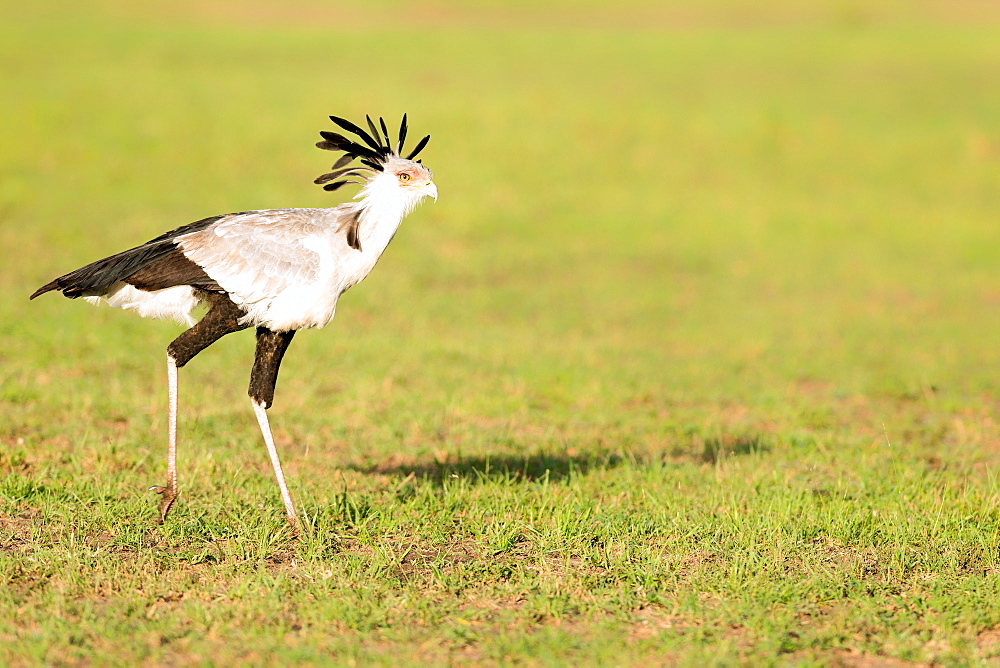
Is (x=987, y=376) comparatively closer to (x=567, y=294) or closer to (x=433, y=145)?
(x=567, y=294)

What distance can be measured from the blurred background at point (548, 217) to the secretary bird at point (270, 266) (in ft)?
4.94

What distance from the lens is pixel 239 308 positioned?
16.8ft

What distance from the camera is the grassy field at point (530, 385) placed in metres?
4.35

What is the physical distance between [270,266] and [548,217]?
10934mm

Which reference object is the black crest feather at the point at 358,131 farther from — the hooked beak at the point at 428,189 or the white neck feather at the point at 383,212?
the hooked beak at the point at 428,189

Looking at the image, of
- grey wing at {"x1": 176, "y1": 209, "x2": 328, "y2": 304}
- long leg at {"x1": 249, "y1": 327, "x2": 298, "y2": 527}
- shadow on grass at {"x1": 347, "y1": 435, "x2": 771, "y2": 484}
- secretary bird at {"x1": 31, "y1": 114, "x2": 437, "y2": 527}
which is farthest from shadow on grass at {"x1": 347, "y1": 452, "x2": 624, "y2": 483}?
grey wing at {"x1": 176, "y1": 209, "x2": 328, "y2": 304}

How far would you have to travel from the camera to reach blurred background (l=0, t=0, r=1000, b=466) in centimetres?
795

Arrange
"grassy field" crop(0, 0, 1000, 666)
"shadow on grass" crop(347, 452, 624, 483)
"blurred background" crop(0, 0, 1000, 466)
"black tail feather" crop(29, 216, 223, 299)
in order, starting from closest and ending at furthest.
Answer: "grassy field" crop(0, 0, 1000, 666)
"black tail feather" crop(29, 216, 223, 299)
"shadow on grass" crop(347, 452, 624, 483)
"blurred background" crop(0, 0, 1000, 466)

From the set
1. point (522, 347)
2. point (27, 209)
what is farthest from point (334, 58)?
point (522, 347)

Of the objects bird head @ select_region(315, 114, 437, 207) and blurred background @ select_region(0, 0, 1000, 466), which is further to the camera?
blurred background @ select_region(0, 0, 1000, 466)

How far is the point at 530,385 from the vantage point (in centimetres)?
838

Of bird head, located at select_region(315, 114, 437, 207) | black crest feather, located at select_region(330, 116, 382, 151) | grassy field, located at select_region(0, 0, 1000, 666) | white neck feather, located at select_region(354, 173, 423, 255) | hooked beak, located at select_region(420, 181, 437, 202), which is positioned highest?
black crest feather, located at select_region(330, 116, 382, 151)

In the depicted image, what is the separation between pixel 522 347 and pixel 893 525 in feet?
15.8

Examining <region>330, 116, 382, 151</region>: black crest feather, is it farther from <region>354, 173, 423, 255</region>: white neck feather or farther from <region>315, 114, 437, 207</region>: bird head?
<region>354, 173, 423, 255</region>: white neck feather
